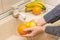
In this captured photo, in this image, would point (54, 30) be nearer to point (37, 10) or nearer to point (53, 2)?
point (37, 10)

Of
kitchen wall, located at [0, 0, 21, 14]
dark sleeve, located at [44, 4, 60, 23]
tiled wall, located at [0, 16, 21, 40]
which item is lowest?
tiled wall, located at [0, 16, 21, 40]

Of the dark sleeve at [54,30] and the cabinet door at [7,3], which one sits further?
the cabinet door at [7,3]

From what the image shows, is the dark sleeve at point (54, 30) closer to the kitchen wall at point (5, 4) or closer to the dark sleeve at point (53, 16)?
the dark sleeve at point (53, 16)

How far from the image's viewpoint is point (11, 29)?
4.10ft

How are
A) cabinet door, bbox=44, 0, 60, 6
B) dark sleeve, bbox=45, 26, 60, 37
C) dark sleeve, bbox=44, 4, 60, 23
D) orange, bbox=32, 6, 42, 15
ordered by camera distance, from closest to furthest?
1. dark sleeve, bbox=45, 26, 60, 37
2. dark sleeve, bbox=44, 4, 60, 23
3. orange, bbox=32, 6, 42, 15
4. cabinet door, bbox=44, 0, 60, 6

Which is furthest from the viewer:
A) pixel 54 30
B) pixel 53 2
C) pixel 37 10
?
pixel 53 2

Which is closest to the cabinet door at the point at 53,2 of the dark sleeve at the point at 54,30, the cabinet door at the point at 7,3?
the cabinet door at the point at 7,3

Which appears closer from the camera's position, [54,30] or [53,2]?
[54,30]

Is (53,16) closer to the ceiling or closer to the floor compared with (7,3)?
closer to the ceiling

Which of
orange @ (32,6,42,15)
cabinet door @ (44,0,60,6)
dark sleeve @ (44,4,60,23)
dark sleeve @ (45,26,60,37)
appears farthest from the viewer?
cabinet door @ (44,0,60,6)

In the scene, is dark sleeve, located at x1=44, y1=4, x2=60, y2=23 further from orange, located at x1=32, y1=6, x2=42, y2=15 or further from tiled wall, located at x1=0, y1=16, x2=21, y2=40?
tiled wall, located at x1=0, y1=16, x2=21, y2=40

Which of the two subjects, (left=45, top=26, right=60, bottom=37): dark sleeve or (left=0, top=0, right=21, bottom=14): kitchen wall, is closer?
(left=45, top=26, right=60, bottom=37): dark sleeve

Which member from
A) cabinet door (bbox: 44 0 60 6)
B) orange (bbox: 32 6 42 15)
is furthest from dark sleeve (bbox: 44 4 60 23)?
cabinet door (bbox: 44 0 60 6)

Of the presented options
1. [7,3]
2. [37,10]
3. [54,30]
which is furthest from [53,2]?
[54,30]
